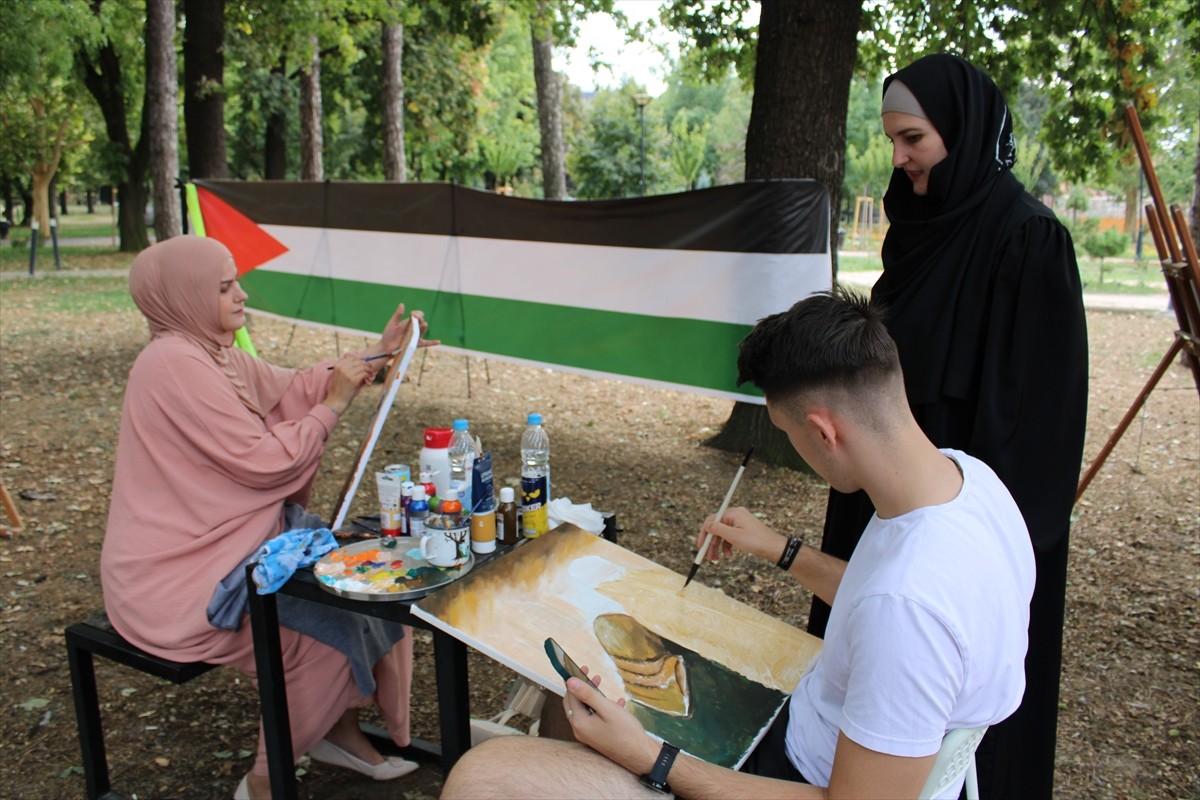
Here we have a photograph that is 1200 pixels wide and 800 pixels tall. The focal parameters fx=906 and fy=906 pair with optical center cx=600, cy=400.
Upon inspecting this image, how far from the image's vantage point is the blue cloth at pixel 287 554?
2.28 metres

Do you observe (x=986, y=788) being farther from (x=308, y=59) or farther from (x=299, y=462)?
(x=308, y=59)

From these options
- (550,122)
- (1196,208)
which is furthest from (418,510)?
(550,122)

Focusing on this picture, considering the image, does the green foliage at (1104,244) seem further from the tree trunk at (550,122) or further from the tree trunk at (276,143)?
the tree trunk at (276,143)

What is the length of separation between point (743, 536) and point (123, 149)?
910 inches

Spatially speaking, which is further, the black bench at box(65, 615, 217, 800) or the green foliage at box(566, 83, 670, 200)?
the green foliage at box(566, 83, 670, 200)

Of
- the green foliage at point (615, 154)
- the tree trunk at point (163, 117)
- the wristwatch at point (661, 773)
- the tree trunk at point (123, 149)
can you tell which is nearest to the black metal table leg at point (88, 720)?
the wristwatch at point (661, 773)

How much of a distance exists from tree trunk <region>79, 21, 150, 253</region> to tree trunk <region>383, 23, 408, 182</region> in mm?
10512

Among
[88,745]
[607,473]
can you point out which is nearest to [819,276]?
[607,473]

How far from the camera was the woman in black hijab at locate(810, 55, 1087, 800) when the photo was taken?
1.92m

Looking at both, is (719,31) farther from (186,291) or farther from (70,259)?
(70,259)

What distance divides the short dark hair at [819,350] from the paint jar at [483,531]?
1.04m

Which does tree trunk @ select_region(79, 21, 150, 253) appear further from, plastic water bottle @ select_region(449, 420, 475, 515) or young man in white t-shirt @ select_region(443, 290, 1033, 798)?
young man in white t-shirt @ select_region(443, 290, 1033, 798)

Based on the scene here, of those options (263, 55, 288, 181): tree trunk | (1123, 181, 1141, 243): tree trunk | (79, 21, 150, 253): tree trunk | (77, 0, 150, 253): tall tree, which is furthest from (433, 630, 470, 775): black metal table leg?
(1123, 181, 1141, 243): tree trunk

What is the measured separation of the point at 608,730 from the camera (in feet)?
4.96
